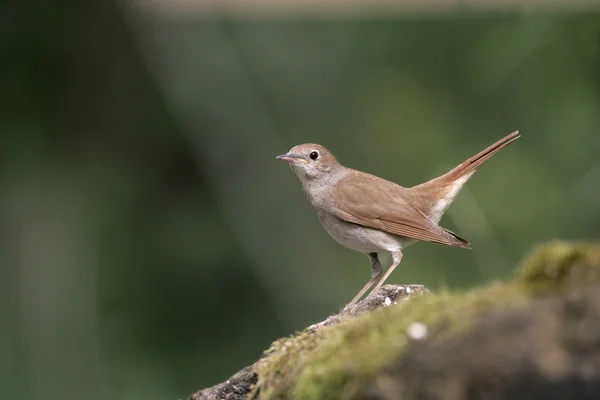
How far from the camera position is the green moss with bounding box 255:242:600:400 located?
197cm

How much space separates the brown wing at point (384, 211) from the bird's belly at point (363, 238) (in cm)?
4

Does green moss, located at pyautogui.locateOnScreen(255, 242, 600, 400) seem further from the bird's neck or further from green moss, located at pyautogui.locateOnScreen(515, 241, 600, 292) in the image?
the bird's neck

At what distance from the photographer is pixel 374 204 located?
5215mm

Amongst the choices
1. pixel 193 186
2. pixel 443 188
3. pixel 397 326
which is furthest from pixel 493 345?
pixel 193 186

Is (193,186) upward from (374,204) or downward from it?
upward

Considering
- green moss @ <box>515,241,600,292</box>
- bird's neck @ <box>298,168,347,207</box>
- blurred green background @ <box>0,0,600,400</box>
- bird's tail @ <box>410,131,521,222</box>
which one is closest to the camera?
green moss @ <box>515,241,600,292</box>

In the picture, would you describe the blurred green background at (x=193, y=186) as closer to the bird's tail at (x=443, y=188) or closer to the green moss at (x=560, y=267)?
the bird's tail at (x=443, y=188)

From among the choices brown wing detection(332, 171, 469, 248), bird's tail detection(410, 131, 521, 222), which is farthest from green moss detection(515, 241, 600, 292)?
bird's tail detection(410, 131, 521, 222)

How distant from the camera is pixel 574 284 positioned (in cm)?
189

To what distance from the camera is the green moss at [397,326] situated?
1.97m

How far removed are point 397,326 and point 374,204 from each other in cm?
303

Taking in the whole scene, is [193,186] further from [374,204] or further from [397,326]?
[397,326]

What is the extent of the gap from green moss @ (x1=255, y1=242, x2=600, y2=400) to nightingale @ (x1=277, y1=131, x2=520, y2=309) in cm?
232

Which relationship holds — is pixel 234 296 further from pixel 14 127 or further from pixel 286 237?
pixel 14 127
